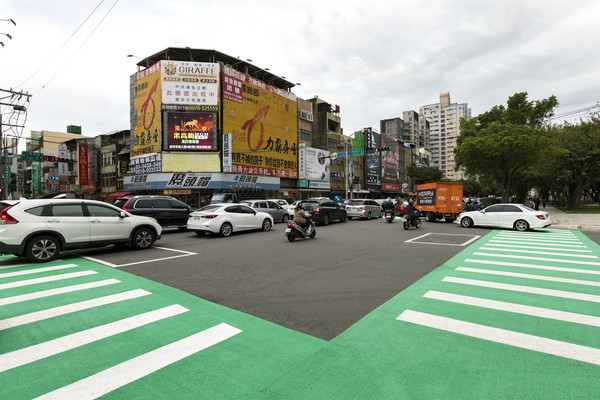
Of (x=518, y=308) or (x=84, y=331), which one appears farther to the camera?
(x=518, y=308)

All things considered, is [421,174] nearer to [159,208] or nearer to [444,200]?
[444,200]

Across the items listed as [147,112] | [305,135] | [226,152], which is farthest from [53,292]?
[305,135]

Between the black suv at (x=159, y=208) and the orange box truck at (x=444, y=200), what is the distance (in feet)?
47.9

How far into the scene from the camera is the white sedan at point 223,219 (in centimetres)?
1301

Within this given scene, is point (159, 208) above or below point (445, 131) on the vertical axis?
below

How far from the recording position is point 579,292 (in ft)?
17.3

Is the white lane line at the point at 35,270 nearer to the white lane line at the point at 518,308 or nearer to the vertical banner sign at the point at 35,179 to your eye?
the white lane line at the point at 518,308

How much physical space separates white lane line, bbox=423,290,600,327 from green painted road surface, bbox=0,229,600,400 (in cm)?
2

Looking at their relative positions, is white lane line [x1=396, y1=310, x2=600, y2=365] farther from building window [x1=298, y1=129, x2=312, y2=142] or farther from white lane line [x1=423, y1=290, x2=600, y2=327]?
building window [x1=298, y1=129, x2=312, y2=142]

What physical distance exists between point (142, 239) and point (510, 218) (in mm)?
16855

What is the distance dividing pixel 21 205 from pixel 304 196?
3904 cm

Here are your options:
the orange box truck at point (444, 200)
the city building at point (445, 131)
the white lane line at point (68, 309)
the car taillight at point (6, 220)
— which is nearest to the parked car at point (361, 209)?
the orange box truck at point (444, 200)

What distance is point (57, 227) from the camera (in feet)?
Answer: 26.0

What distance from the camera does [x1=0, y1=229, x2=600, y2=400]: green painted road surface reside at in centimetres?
264
